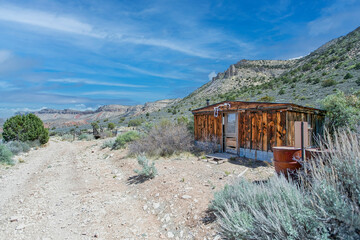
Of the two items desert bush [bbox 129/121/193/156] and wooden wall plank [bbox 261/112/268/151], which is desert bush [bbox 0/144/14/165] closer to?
desert bush [bbox 129/121/193/156]

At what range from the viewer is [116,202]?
5.17 m

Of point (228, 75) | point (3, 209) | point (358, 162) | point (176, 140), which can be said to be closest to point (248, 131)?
point (176, 140)

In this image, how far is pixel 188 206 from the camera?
434cm

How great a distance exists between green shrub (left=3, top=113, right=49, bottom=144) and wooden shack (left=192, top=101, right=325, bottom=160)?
576 inches

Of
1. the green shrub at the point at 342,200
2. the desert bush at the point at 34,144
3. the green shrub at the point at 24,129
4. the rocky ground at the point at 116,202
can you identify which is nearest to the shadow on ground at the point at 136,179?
the rocky ground at the point at 116,202

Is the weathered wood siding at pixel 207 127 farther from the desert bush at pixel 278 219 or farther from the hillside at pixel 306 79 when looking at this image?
the hillside at pixel 306 79

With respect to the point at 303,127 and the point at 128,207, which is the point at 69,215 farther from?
the point at 303,127

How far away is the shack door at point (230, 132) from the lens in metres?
9.72

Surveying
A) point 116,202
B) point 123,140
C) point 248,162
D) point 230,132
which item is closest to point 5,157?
point 123,140

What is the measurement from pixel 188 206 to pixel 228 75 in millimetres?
60510

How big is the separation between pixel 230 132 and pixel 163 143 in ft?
10.8

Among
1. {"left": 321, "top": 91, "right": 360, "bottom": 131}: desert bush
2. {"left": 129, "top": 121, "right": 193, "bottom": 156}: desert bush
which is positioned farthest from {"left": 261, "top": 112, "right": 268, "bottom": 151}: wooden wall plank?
{"left": 321, "top": 91, "right": 360, "bottom": 131}: desert bush

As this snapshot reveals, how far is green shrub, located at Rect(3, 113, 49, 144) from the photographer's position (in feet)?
54.7

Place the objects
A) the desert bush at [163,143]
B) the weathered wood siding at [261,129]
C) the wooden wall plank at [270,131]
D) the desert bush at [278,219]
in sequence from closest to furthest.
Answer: the desert bush at [278,219] < the weathered wood siding at [261,129] < the wooden wall plank at [270,131] < the desert bush at [163,143]
